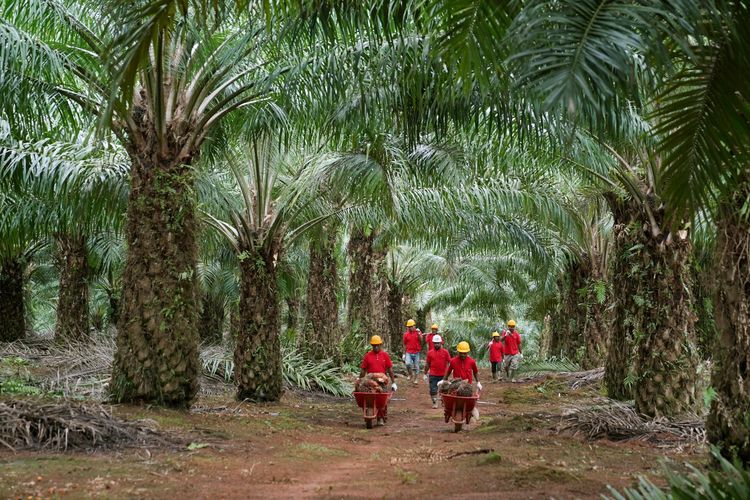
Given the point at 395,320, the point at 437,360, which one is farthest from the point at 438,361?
the point at 395,320

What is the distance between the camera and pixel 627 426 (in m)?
8.88

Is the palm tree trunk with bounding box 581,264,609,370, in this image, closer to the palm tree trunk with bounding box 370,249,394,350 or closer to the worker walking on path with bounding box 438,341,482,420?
the palm tree trunk with bounding box 370,249,394,350

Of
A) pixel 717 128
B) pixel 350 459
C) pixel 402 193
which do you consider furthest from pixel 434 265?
pixel 717 128

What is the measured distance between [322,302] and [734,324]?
11956 mm

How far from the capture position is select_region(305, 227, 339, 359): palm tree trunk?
1703cm

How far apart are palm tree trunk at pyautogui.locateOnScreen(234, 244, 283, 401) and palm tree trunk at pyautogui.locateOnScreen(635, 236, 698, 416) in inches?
221

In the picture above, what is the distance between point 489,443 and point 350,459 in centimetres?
196

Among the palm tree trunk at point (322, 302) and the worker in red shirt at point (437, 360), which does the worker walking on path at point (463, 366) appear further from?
the palm tree trunk at point (322, 302)

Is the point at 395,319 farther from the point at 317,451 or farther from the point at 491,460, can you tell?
the point at 491,460

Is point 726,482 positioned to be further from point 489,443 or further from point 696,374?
point 696,374

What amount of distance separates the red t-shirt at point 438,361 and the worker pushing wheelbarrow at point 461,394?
123 cm

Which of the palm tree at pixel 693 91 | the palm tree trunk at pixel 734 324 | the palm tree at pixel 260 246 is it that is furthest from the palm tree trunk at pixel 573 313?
the palm tree at pixel 693 91

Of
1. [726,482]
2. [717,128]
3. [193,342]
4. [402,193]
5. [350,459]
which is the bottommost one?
[350,459]

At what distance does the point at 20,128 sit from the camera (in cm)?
930
